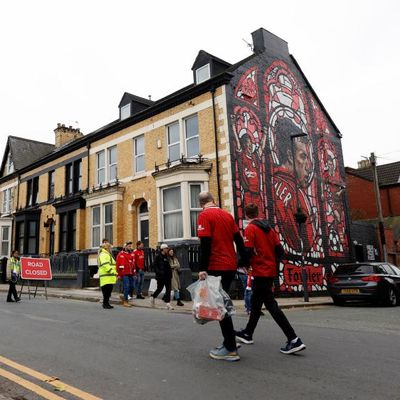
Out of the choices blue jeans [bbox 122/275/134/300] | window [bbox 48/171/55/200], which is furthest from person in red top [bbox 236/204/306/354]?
window [bbox 48/171/55/200]

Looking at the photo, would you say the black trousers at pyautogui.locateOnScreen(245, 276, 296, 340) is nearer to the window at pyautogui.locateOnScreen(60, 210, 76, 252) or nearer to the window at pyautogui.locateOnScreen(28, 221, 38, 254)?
the window at pyautogui.locateOnScreen(60, 210, 76, 252)

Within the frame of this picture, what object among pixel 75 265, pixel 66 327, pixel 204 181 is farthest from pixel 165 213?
pixel 66 327

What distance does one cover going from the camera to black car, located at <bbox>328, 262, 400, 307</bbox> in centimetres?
1284

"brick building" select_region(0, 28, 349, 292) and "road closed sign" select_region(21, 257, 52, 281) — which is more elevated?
"brick building" select_region(0, 28, 349, 292)

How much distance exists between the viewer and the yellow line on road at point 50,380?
12.1 ft

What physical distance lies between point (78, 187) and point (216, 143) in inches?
410

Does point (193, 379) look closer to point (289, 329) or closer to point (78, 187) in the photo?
point (289, 329)

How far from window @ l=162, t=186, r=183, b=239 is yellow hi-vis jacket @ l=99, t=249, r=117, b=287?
5744 millimetres

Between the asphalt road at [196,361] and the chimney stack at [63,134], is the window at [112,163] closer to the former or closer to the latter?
the chimney stack at [63,134]

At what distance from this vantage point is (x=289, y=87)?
66.7 ft

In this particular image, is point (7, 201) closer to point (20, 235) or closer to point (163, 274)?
point (20, 235)

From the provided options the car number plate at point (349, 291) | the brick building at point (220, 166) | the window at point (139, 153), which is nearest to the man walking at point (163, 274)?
the brick building at point (220, 166)

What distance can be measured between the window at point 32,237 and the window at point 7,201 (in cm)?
439

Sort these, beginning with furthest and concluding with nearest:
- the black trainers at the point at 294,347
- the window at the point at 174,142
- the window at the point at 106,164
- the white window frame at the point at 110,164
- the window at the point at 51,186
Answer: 1. the window at the point at 51,186
2. the window at the point at 106,164
3. the white window frame at the point at 110,164
4. the window at the point at 174,142
5. the black trainers at the point at 294,347
